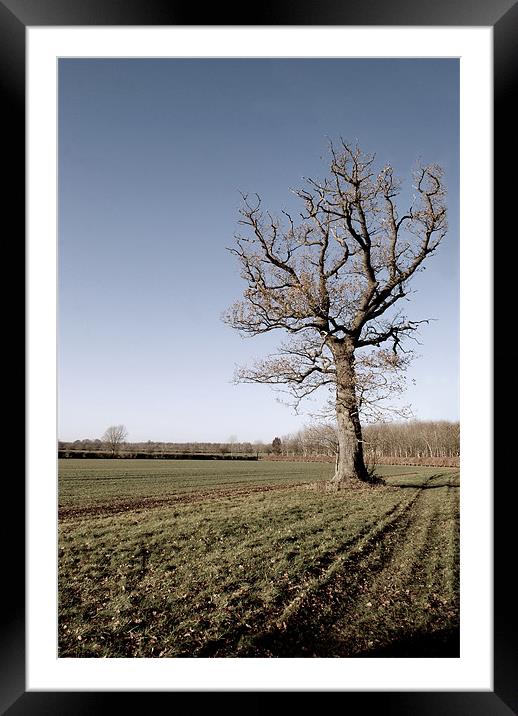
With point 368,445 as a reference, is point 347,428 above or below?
above

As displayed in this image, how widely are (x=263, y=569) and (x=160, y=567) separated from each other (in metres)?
0.59

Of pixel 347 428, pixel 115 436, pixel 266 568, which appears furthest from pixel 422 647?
pixel 115 436

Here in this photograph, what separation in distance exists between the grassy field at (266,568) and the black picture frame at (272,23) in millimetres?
536

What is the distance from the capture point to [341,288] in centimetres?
346

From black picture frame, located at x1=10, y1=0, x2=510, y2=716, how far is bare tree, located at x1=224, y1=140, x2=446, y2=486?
74.1 inches

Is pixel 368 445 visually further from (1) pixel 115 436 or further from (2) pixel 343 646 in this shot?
(1) pixel 115 436

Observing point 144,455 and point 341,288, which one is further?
point 144,455
